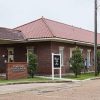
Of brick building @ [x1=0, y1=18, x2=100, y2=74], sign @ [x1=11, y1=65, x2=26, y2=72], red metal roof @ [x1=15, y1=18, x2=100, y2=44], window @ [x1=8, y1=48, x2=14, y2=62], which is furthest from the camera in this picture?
window @ [x1=8, y1=48, x2=14, y2=62]

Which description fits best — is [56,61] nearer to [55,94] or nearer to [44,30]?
[44,30]

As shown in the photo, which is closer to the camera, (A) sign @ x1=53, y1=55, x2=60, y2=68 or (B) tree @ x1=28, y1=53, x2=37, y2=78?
(A) sign @ x1=53, y1=55, x2=60, y2=68

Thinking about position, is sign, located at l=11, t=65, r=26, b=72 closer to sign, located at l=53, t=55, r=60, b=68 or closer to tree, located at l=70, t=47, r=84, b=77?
sign, located at l=53, t=55, r=60, b=68

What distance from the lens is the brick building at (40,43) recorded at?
35.5 meters

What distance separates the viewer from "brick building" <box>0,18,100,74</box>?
35531mm

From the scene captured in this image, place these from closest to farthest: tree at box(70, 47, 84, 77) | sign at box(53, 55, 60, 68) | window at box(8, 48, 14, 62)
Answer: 1. sign at box(53, 55, 60, 68)
2. tree at box(70, 47, 84, 77)
3. window at box(8, 48, 14, 62)

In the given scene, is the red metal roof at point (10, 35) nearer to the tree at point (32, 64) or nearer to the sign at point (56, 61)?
the tree at point (32, 64)

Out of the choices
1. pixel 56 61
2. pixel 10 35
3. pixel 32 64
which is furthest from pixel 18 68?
pixel 10 35

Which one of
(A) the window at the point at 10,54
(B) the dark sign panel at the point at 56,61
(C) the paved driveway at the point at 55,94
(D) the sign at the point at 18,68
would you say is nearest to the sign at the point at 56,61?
(B) the dark sign panel at the point at 56,61

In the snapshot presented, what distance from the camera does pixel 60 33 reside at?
37844 mm

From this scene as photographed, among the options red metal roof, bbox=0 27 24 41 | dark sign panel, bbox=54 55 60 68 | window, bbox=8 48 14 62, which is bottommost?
dark sign panel, bbox=54 55 60 68

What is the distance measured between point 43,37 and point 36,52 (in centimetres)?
243

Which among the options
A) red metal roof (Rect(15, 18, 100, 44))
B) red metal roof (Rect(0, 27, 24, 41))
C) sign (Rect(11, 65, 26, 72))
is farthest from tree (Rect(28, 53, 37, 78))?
red metal roof (Rect(15, 18, 100, 44))

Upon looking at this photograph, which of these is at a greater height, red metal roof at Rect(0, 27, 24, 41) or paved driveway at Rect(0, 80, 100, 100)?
red metal roof at Rect(0, 27, 24, 41)
